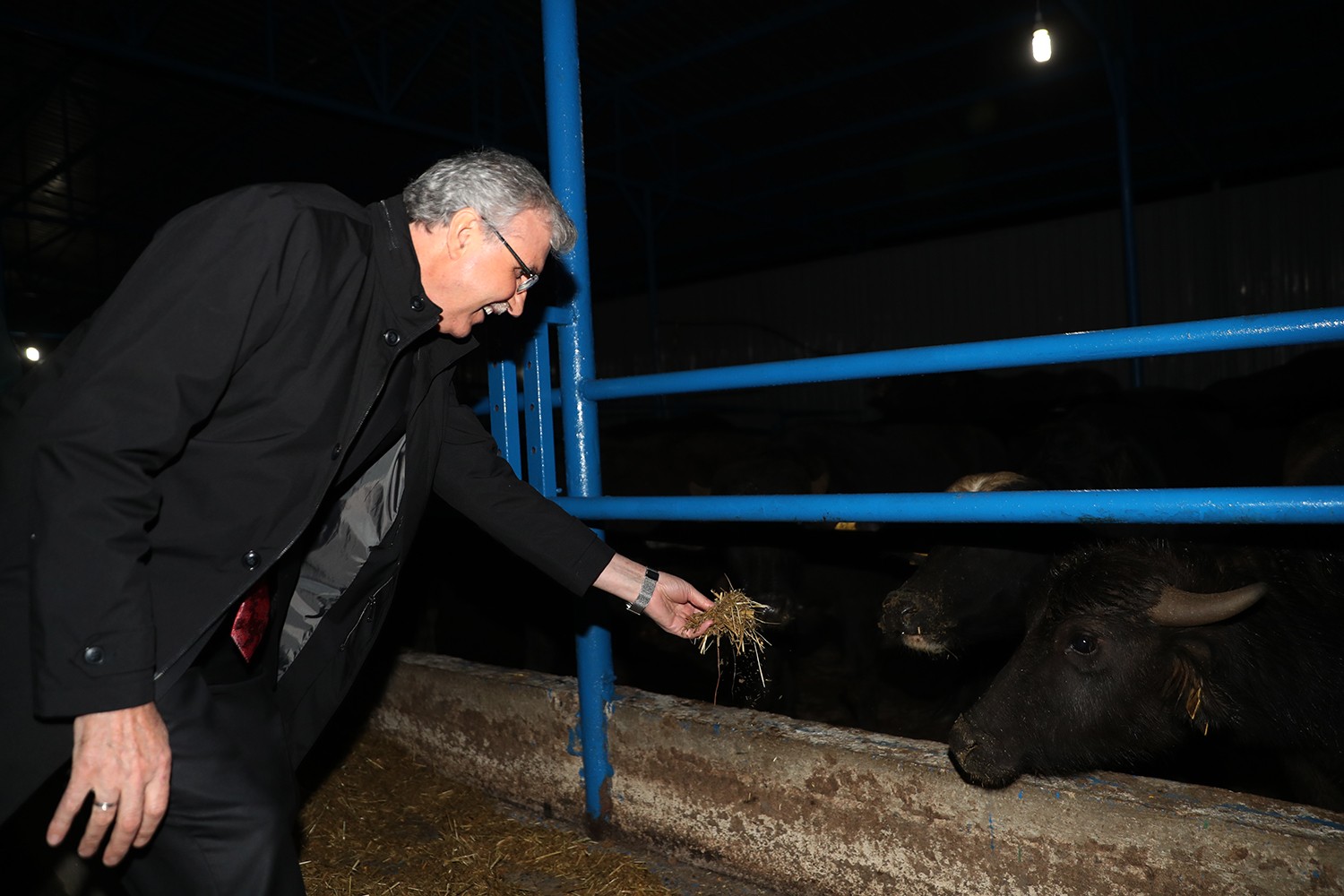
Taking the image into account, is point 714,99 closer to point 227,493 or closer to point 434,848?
point 434,848

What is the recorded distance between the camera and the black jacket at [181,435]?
1.33 meters

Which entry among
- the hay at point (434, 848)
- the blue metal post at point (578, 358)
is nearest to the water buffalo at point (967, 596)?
the blue metal post at point (578, 358)

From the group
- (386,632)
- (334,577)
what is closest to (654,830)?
(334,577)

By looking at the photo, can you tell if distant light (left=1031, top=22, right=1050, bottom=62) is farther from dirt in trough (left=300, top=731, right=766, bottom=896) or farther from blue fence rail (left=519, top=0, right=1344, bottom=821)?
dirt in trough (left=300, top=731, right=766, bottom=896)

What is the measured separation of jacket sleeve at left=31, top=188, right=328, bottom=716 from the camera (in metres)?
1.32

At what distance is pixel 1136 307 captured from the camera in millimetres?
10375

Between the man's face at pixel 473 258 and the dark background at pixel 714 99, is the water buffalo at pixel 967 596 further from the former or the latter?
the dark background at pixel 714 99

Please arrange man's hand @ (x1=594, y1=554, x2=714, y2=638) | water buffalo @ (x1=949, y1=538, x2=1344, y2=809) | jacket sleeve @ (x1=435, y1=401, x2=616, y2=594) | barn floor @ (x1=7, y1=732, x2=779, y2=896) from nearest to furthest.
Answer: jacket sleeve @ (x1=435, y1=401, x2=616, y2=594) < man's hand @ (x1=594, y1=554, x2=714, y2=638) < water buffalo @ (x1=949, y1=538, x2=1344, y2=809) < barn floor @ (x1=7, y1=732, x2=779, y2=896)

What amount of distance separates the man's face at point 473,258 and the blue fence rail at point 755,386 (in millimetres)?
824

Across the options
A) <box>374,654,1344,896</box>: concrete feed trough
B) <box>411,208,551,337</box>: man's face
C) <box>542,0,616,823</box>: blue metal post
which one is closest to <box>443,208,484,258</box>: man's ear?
<box>411,208,551,337</box>: man's face

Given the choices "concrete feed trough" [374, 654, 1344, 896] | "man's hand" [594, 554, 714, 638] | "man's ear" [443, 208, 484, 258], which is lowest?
"concrete feed trough" [374, 654, 1344, 896]

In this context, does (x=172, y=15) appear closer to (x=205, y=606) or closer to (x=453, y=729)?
(x=453, y=729)

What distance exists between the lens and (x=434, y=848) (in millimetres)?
3115

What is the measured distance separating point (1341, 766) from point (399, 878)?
3.12 metres
